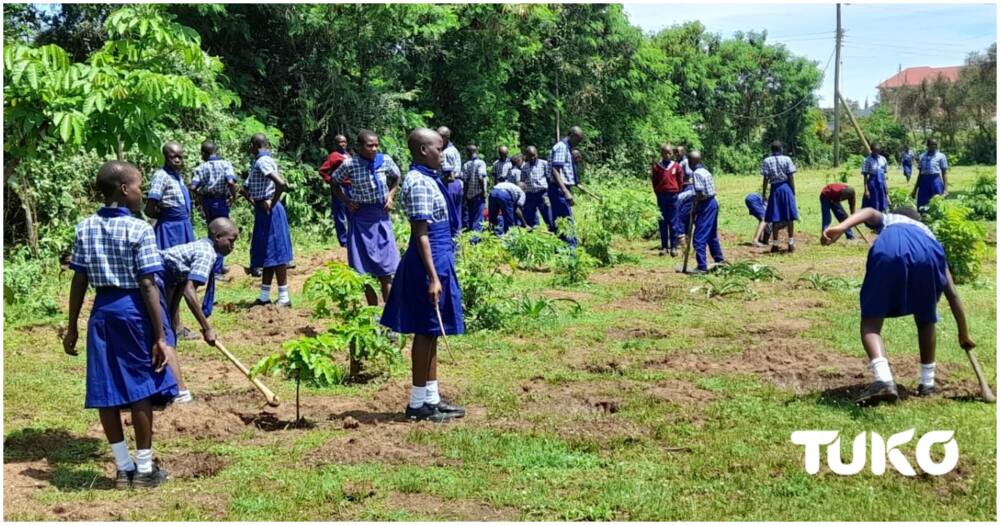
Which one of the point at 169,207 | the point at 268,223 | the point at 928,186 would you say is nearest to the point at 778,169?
the point at 928,186

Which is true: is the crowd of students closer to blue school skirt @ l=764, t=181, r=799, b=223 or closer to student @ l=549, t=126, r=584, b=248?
student @ l=549, t=126, r=584, b=248

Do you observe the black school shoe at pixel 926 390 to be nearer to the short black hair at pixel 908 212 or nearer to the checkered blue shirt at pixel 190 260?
the short black hair at pixel 908 212

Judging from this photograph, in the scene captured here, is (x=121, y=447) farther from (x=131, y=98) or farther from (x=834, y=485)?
(x=834, y=485)

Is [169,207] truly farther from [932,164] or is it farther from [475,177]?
[932,164]

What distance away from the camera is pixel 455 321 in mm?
5785

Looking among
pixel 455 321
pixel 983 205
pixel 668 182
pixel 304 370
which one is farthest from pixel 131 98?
pixel 983 205

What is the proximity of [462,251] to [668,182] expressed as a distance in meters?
6.08

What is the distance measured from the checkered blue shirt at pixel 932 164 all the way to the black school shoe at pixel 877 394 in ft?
44.8

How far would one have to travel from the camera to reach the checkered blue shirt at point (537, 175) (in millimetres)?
13992

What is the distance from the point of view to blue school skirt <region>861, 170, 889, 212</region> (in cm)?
1619

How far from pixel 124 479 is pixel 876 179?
47.3 ft

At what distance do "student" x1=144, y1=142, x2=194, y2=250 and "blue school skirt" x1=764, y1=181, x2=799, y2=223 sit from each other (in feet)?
29.6

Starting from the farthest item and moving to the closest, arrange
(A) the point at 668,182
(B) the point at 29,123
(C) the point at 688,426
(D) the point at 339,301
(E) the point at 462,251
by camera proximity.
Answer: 1. (A) the point at 668,182
2. (E) the point at 462,251
3. (D) the point at 339,301
4. (C) the point at 688,426
5. (B) the point at 29,123

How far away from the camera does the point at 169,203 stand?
8.10 metres
